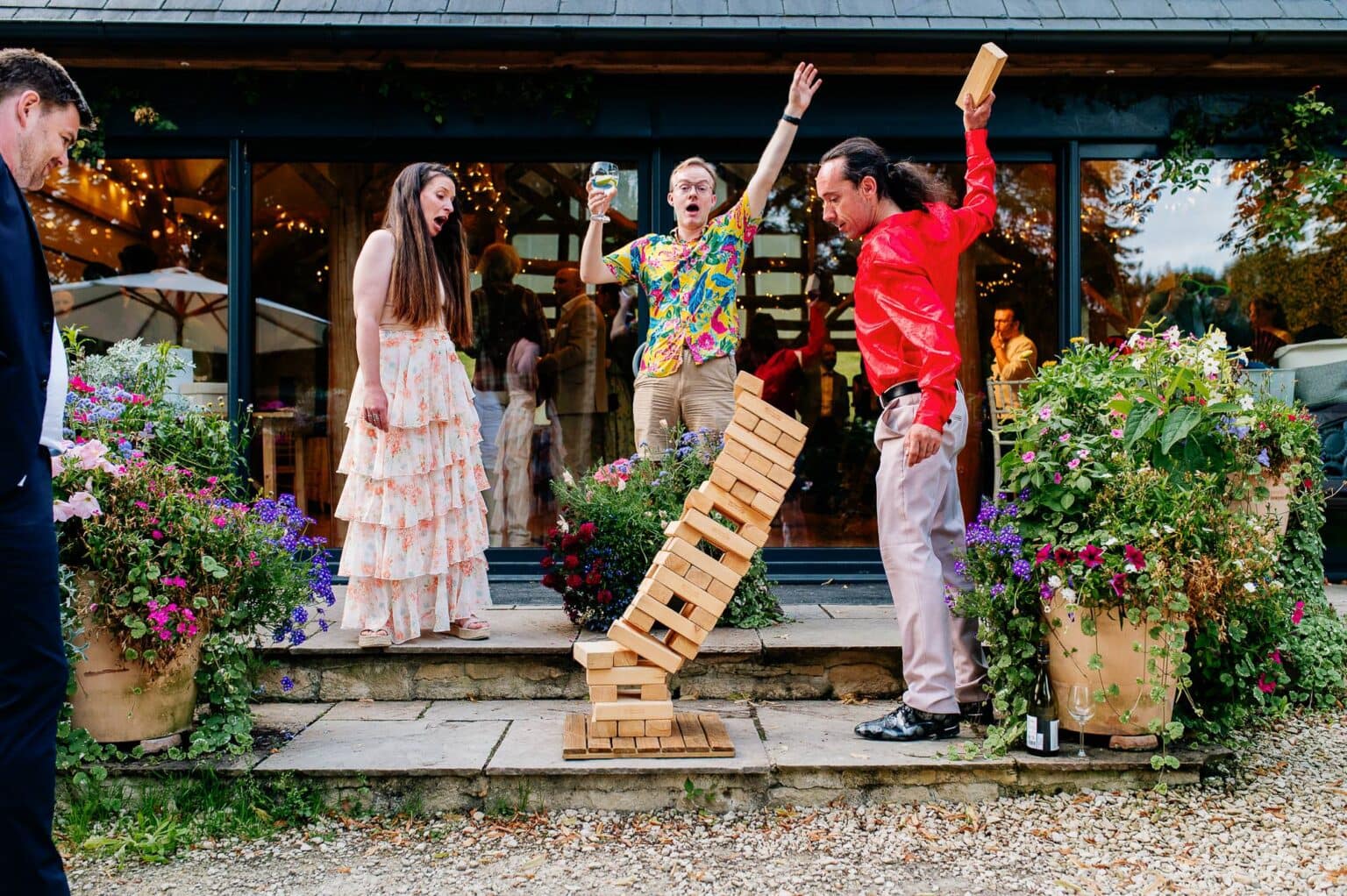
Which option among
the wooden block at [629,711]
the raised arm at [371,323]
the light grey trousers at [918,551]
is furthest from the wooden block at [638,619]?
the raised arm at [371,323]

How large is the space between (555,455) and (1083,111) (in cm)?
356

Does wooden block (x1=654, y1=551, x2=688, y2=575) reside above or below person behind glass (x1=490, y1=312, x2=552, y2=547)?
below

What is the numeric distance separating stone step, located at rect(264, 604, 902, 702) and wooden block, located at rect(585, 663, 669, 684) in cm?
63

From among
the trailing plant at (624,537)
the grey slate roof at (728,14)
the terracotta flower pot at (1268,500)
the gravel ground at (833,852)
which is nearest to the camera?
the gravel ground at (833,852)

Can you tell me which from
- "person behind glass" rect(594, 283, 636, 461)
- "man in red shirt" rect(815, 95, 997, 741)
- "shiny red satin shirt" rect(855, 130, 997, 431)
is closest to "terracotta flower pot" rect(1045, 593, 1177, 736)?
"man in red shirt" rect(815, 95, 997, 741)

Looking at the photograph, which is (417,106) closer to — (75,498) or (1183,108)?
(75,498)

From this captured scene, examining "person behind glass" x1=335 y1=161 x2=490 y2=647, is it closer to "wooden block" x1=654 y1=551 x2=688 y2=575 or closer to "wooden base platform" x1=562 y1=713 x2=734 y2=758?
"wooden base platform" x1=562 y1=713 x2=734 y2=758

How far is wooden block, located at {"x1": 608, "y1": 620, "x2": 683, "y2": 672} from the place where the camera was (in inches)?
128

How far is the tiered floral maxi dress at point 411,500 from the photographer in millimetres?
4000

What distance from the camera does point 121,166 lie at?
5.91m

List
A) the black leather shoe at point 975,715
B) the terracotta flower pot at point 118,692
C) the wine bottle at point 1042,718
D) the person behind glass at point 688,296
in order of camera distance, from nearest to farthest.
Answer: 1. the terracotta flower pot at point 118,692
2. the wine bottle at point 1042,718
3. the black leather shoe at point 975,715
4. the person behind glass at point 688,296

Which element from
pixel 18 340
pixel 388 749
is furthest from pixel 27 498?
pixel 388 749

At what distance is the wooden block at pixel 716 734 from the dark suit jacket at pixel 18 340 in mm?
2035

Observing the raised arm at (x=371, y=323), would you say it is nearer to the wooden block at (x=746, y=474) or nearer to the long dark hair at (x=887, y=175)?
the wooden block at (x=746, y=474)
